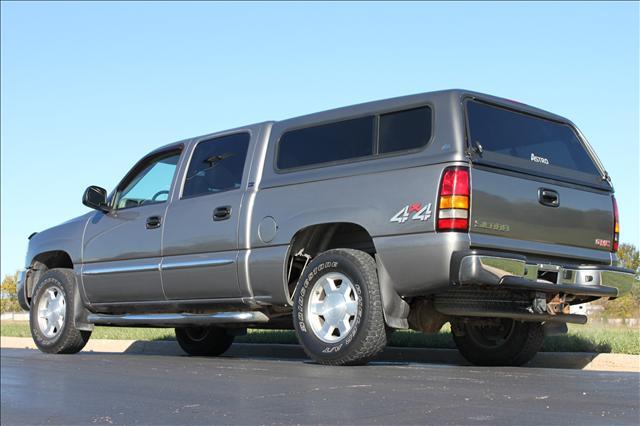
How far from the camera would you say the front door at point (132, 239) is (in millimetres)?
8711

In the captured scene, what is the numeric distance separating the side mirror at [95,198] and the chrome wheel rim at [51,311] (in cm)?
104

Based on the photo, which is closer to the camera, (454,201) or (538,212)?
(454,201)

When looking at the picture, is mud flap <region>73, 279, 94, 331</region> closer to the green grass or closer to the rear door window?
the green grass

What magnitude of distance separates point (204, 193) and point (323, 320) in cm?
203

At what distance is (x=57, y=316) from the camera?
31.6 ft

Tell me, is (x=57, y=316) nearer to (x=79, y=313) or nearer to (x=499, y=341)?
(x=79, y=313)

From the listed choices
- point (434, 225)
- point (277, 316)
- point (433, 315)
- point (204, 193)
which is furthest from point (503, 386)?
point (204, 193)

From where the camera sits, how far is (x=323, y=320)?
715 cm

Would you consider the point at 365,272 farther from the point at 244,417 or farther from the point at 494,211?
the point at 244,417

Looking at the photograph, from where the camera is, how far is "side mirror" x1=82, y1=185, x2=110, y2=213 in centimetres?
934

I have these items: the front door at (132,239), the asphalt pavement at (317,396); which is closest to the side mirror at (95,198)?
the front door at (132,239)

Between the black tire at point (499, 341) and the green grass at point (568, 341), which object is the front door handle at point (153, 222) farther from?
the black tire at point (499, 341)

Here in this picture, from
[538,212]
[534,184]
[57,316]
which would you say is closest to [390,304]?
[538,212]

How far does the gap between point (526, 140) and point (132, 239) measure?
406cm
